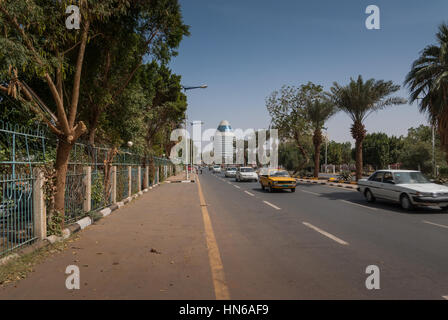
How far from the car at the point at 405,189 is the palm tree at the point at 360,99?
46.8 ft

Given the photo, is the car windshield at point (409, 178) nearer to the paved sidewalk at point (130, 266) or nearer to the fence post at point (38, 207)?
the paved sidewalk at point (130, 266)

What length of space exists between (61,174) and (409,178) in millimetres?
12450

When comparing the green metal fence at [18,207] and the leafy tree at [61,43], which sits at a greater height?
the leafy tree at [61,43]

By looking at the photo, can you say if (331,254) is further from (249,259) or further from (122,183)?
(122,183)

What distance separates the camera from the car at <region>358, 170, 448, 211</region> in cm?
1116

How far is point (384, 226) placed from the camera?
8.70 metres

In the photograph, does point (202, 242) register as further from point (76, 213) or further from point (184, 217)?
point (76, 213)

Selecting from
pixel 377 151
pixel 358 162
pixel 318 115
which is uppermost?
pixel 318 115

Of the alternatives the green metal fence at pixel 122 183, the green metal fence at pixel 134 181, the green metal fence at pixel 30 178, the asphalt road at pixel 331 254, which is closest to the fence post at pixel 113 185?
the green metal fence at pixel 30 178

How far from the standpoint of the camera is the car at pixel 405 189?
11.2 meters

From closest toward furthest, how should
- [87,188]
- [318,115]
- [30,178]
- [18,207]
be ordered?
[18,207], [30,178], [87,188], [318,115]

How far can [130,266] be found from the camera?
5.25 meters

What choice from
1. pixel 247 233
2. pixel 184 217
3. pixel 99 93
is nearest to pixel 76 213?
pixel 184 217

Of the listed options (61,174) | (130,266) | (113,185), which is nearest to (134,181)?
(113,185)
